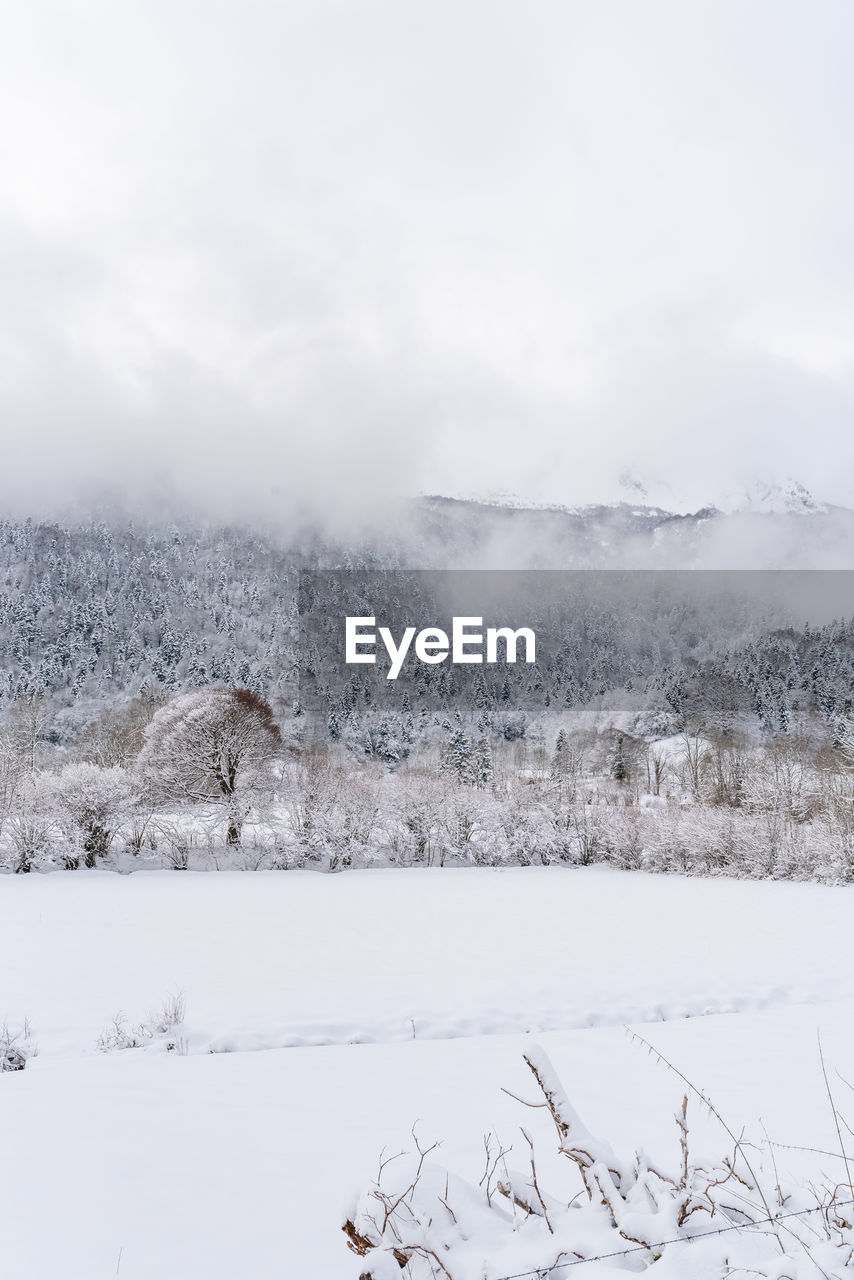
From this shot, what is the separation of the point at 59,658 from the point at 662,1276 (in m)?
104

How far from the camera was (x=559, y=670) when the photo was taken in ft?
294

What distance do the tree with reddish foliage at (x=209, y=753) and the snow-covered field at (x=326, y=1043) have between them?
19.4ft

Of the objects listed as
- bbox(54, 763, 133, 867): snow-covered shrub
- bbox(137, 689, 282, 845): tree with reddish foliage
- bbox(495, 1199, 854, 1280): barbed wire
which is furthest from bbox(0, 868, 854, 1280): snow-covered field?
bbox(137, 689, 282, 845): tree with reddish foliage

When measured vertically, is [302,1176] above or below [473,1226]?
below

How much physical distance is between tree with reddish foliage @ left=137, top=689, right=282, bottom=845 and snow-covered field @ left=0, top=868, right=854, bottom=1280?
5.90 meters

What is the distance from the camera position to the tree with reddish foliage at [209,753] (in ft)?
75.7

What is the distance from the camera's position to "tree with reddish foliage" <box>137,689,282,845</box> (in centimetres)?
2308

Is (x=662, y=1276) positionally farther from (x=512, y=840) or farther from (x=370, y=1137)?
(x=512, y=840)

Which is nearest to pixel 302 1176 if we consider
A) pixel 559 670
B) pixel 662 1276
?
pixel 662 1276

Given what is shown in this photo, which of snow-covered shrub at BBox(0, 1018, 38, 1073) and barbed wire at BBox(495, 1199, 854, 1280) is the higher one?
barbed wire at BBox(495, 1199, 854, 1280)

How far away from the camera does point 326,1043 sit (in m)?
7.73

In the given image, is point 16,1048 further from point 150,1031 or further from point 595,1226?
point 595,1226
